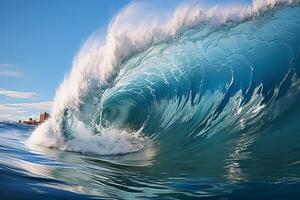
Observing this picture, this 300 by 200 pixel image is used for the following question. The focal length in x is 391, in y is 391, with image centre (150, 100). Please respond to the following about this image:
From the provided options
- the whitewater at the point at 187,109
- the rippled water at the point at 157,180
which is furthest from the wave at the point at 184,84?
the rippled water at the point at 157,180

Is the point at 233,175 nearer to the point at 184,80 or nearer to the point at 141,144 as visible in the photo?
the point at 141,144

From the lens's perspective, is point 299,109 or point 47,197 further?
point 299,109

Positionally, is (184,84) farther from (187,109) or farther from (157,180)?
(157,180)

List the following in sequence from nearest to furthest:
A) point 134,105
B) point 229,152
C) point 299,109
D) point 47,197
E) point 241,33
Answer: point 47,197
point 229,152
point 299,109
point 241,33
point 134,105

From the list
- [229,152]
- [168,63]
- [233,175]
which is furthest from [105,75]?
[233,175]

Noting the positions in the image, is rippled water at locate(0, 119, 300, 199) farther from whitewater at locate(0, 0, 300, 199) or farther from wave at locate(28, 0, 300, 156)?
wave at locate(28, 0, 300, 156)

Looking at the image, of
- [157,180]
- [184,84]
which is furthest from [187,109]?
Result: [157,180]
